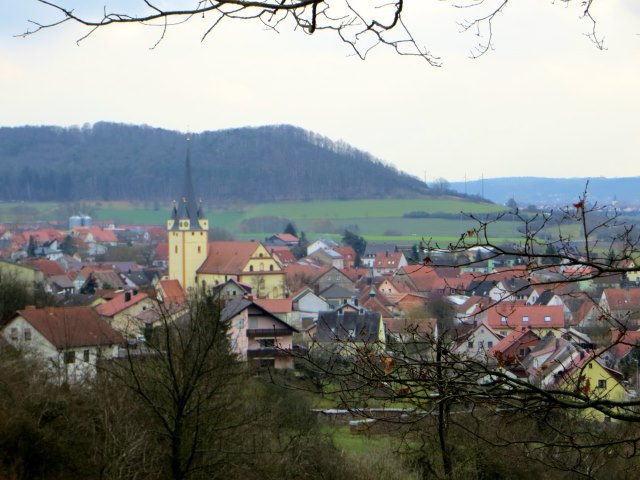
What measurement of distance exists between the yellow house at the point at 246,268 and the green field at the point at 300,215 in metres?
24.1

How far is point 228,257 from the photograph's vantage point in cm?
5966

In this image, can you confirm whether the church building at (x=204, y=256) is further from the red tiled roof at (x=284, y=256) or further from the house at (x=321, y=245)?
the house at (x=321, y=245)

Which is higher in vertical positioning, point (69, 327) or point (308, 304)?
point (69, 327)

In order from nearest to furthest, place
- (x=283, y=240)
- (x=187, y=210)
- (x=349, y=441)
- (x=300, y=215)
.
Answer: (x=349, y=441) → (x=187, y=210) → (x=283, y=240) → (x=300, y=215)

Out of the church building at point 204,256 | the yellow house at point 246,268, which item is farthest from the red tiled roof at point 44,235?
the yellow house at point 246,268

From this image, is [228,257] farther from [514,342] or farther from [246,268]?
[514,342]

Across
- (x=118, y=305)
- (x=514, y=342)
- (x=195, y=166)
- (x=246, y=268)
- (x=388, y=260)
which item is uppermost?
(x=195, y=166)

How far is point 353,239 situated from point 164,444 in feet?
244

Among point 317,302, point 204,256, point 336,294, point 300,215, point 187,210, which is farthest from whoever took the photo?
point 300,215

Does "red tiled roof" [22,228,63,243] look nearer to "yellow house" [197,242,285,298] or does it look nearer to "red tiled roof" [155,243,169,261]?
"red tiled roof" [155,243,169,261]

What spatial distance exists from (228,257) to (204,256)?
2100 millimetres

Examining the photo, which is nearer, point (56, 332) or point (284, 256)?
point (56, 332)

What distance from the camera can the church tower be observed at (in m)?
59.8

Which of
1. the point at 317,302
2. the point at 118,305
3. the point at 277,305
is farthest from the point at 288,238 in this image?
the point at 118,305
